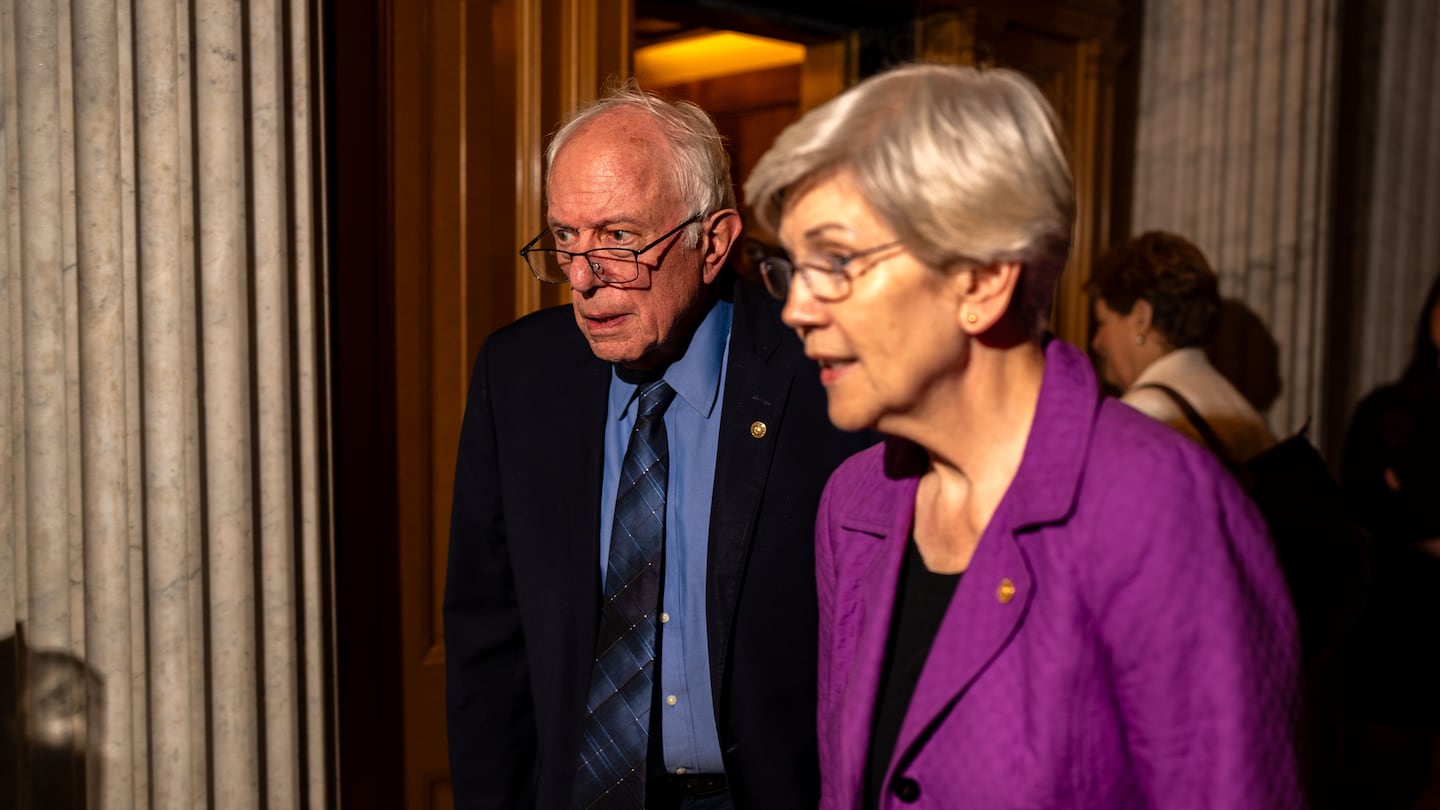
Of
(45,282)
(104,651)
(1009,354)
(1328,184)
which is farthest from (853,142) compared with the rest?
(1328,184)

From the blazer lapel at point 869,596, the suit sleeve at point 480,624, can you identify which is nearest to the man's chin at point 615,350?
the suit sleeve at point 480,624

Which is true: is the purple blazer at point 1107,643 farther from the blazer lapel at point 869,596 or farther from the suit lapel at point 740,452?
the suit lapel at point 740,452

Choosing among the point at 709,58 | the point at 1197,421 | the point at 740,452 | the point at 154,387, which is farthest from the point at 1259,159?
the point at 154,387

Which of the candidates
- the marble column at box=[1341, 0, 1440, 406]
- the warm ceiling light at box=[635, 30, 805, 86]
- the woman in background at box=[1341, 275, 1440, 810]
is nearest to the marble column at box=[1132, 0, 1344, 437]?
the woman in background at box=[1341, 275, 1440, 810]

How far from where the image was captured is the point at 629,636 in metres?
1.72

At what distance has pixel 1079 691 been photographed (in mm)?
1123

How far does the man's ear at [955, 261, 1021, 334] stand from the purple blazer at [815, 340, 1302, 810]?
0.11m

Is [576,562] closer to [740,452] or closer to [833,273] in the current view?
[740,452]

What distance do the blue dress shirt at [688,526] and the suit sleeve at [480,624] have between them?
0.69ft

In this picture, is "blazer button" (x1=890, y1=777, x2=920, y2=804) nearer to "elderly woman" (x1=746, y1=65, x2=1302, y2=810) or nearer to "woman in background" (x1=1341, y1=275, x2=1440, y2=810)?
"elderly woman" (x1=746, y1=65, x2=1302, y2=810)

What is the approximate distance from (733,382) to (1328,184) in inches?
125

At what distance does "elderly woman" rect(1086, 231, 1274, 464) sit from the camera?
109 inches

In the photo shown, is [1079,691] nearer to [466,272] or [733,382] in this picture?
[733,382]

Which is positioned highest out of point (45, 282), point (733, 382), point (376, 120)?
point (376, 120)
